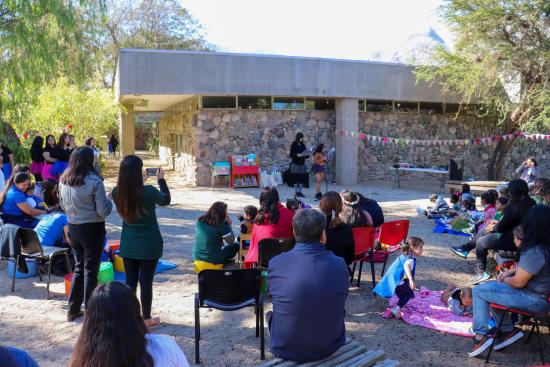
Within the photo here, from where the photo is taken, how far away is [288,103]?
15.7 metres

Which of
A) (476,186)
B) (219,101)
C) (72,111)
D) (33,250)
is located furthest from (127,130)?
(33,250)

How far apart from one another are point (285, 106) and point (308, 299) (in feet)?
42.8

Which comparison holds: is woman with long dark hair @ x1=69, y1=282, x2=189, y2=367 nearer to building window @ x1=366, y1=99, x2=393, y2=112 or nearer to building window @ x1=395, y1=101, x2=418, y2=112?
building window @ x1=366, y1=99, x2=393, y2=112

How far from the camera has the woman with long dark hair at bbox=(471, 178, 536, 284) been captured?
541 cm

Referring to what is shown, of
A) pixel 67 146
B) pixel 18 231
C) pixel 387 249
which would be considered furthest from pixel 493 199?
pixel 67 146

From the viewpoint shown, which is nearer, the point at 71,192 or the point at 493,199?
the point at 71,192

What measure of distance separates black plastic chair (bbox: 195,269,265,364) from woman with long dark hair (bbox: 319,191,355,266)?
4.29ft

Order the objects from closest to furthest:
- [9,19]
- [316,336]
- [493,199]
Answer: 1. [316,336]
2. [493,199]
3. [9,19]

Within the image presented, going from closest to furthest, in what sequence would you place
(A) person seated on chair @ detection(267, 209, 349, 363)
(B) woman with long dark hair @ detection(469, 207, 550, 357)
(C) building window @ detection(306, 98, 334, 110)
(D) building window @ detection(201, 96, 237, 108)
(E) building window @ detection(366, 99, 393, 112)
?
1. (A) person seated on chair @ detection(267, 209, 349, 363)
2. (B) woman with long dark hair @ detection(469, 207, 550, 357)
3. (D) building window @ detection(201, 96, 237, 108)
4. (C) building window @ detection(306, 98, 334, 110)
5. (E) building window @ detection(366, 99, 393, 112)

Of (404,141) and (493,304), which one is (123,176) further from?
(404,141)

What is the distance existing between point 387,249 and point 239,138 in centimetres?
947

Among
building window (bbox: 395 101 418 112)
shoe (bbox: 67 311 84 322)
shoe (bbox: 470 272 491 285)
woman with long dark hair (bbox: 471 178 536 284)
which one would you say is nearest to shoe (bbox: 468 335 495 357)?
woman with long dark hair (bbox: 471 178 536 284)

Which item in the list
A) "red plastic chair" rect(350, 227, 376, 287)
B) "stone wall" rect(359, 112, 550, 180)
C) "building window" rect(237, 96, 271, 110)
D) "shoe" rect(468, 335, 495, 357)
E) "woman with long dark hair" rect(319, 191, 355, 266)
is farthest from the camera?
"stone wall" rect(359, 112, 550, 180)

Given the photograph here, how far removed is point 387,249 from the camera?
251 inches
